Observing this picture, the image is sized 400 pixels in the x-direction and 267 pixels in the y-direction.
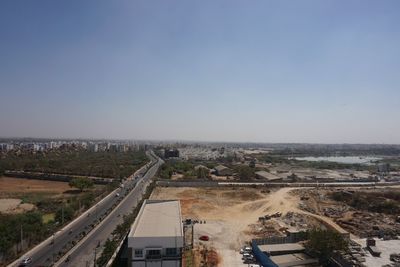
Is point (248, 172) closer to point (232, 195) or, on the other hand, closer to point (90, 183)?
point (232, 195)

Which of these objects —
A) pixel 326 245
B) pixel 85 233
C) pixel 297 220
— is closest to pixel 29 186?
pixel 85 233

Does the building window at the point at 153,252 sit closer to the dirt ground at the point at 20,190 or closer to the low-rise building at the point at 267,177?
the dirt ground at the point at 20,190

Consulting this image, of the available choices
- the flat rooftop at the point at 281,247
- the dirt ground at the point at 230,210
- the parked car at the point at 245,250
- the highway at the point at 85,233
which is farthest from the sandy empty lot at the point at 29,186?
the flat rooftop at the point at 281,247

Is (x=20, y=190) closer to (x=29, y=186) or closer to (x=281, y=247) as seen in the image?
(x=29, y=186)

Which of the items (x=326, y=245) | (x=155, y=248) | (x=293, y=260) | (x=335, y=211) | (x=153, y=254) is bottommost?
(x=335, y=211)

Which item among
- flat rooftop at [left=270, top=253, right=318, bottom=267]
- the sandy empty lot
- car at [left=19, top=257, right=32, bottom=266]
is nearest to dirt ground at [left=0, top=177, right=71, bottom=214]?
the sandy empty lot

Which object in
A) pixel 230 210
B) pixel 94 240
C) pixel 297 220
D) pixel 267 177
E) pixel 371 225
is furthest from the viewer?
pixel 267 177

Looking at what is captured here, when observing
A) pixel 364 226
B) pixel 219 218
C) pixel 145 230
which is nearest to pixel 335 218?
pixel 364 226

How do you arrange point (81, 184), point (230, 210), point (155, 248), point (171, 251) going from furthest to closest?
point (81, 184), point (230, 210), point (171, 251), point (155, 248)
